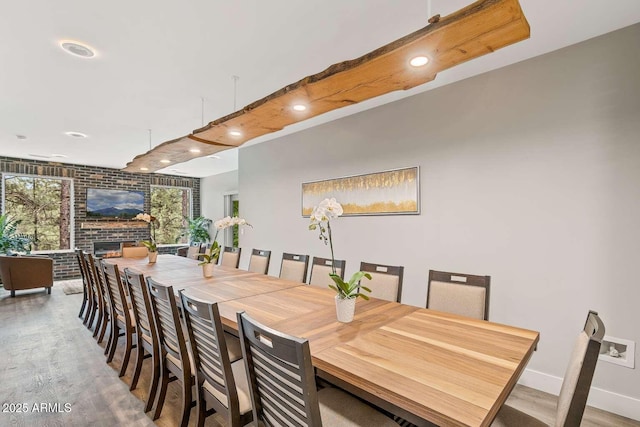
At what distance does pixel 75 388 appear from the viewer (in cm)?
245

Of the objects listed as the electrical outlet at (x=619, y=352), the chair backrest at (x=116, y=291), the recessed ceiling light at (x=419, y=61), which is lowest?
the electrical outlet at (x=619, y=352)

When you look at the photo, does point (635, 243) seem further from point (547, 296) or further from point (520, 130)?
point (520, 130)

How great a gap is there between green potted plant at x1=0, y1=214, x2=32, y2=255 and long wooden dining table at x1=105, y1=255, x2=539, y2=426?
230 inches

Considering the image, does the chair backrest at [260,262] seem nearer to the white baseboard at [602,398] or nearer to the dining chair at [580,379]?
the white baseboard at [602,398]

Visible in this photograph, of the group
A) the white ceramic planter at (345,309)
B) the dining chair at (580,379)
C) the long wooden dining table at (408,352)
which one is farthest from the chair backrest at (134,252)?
the dining chair at (580,379)

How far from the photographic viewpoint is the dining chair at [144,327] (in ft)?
6.64

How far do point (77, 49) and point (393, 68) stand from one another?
7.47ft

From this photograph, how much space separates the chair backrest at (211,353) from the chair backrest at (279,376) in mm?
185

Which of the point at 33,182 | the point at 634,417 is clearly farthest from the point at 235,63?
the point at 33,182

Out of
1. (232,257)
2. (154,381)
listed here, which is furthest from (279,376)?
(232,257)

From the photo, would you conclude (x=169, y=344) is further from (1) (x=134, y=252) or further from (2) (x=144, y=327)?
(1) (x=134, y=252)

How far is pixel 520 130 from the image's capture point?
257cm

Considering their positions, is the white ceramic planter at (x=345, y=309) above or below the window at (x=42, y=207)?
below

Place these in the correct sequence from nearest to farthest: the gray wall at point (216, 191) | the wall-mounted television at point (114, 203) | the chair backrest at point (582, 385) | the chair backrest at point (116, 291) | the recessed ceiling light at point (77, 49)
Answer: the chair backrest at point (582, 385) < the recessed ceiling light at point (77, 49) < the chair backrest at point (116, 291) < the wall-mounted television at point (114, 203) < the gray wall at point (216, 191)
